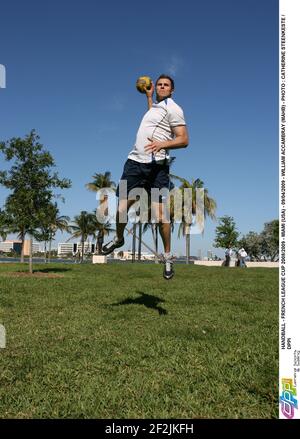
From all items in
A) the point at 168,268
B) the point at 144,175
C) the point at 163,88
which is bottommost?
the point at 168,268

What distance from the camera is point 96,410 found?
2889mm

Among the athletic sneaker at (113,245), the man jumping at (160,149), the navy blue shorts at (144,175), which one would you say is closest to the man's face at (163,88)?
the man jumping at (160,149)

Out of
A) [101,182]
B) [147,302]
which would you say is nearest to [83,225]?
[101,182]

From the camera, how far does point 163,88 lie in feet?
20.2

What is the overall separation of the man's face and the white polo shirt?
14 cm

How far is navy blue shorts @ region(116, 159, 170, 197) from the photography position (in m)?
6.10

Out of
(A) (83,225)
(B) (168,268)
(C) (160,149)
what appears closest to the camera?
(C) (160,149)

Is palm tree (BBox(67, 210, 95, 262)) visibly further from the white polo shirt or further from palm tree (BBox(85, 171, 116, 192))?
the white polo shirt

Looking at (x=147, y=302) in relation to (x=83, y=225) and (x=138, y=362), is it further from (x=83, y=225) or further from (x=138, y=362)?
(x=83, y=225)

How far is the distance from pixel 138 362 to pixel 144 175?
120 inches

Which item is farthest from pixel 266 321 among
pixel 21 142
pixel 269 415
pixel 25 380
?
pixel 21 142

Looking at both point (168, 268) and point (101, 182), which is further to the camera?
point (101, 182)

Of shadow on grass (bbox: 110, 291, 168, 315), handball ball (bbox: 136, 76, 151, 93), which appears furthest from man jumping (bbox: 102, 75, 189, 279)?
shadow on grass (bbox: 110, 291, 168, 315)

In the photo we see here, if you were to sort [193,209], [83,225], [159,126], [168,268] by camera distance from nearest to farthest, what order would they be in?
[159,126]
[168,268]
[193,209]
[83,225]
